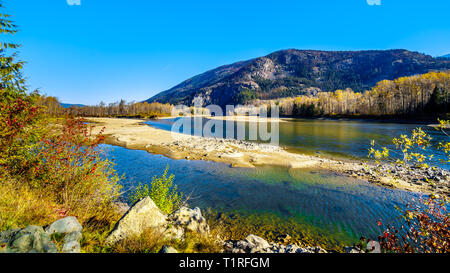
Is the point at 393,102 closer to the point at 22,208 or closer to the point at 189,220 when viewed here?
the point at 189,220

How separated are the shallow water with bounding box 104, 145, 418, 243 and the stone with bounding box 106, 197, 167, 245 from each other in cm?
382

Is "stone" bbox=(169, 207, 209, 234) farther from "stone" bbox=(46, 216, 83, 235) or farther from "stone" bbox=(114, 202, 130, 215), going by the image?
"stone" bbox=(46, 216, 83, 235)

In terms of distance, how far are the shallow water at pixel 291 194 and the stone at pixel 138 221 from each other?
382cm

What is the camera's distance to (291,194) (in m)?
→ 12.8

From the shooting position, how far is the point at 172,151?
961 inches

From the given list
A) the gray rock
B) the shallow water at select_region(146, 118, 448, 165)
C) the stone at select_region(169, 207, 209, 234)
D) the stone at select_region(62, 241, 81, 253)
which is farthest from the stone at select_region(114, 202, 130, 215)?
the shallow water at select_region(146, 118, 448, 165)

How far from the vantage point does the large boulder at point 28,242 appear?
336 cm

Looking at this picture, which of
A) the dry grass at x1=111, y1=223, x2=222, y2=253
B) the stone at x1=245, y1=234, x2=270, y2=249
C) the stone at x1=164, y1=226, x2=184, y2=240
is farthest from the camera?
the stone at x1=245, y1=234, x2=270, y2=249

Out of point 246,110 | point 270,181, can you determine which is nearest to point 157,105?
point 246,110

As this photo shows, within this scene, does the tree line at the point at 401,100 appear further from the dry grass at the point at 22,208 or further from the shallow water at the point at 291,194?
the dry grass at the point at 22,208

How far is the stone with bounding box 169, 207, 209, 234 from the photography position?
6.66m

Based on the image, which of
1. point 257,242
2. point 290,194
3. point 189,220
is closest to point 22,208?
point 189,220

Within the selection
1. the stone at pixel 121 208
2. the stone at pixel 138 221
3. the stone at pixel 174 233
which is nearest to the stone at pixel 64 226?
the stone at pixel 138 221

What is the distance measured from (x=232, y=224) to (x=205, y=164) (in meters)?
10.6
